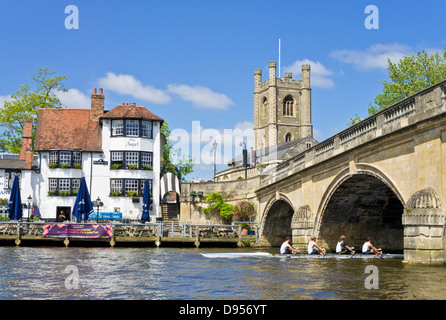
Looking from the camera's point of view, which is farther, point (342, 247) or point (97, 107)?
point (97, 107)

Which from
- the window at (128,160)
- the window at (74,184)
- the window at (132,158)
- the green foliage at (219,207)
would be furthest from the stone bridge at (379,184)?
the window at (74,184)

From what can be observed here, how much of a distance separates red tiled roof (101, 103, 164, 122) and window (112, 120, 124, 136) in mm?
597

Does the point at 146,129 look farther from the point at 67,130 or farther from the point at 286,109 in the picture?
the point at 286,109

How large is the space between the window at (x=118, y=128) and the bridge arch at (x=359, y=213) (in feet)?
81.6

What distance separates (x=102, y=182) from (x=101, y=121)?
5.83 meters

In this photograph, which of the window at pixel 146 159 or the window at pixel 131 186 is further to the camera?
the window at pixel 146 159

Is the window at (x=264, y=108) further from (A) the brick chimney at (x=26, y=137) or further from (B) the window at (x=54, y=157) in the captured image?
(B) the window at (x=54, y=157)

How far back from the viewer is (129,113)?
4994 centimetres

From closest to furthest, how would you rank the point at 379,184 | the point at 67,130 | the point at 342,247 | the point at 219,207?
the point at 379,184
the point at 342,247
the point at 67,130
the point at 219,207

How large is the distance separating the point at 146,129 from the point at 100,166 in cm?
530

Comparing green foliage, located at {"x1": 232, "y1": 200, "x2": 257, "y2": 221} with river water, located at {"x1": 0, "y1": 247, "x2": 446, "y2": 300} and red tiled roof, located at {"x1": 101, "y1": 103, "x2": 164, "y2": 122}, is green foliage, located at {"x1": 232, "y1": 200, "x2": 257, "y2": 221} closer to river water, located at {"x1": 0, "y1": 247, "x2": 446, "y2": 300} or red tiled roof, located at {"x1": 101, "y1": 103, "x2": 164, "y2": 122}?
red tiled roof, located at {"x1": 101, "y1": 103, "x2": 164, "y2": 122}

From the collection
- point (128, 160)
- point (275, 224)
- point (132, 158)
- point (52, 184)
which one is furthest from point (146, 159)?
point (275, 224)

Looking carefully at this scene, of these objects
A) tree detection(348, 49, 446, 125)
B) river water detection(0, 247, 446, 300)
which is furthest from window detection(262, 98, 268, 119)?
river water detection(0, 247, 446, 300)

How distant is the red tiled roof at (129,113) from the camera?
4959 cm
